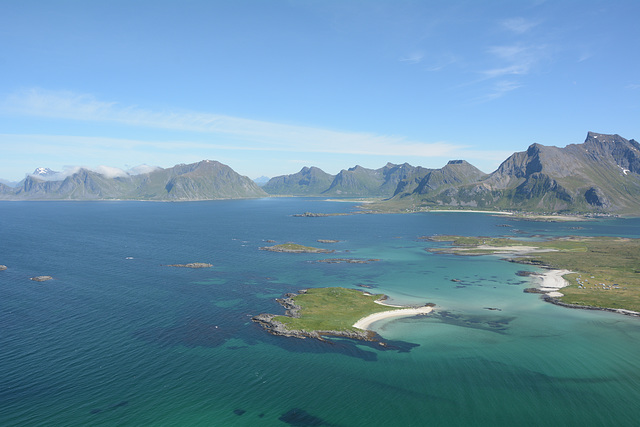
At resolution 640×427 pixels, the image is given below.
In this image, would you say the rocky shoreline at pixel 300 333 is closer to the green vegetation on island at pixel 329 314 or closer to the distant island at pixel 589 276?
the green vegetation on island at pixel 329 314

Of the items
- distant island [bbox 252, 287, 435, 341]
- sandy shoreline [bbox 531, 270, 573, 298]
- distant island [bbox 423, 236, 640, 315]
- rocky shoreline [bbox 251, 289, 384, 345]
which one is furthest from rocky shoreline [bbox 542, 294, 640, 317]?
rocky shoreline [bbox 251, 289, 384, 345]

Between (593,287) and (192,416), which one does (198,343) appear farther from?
(593,287)

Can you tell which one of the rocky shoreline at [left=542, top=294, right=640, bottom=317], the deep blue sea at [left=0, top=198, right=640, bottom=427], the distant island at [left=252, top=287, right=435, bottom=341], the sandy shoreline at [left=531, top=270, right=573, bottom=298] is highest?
the sandy shoreline at [left=531, top=270, right=573, bottom=298]

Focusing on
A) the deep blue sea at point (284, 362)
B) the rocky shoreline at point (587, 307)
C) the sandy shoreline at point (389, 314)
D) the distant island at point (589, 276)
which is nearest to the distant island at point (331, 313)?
the sandy shoreline at point (389, 314)

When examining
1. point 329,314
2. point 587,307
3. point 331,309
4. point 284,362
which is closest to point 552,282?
point 587,307

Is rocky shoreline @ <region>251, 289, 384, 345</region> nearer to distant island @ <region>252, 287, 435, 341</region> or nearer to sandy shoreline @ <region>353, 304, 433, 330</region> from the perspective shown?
distant island @ <region>252, 287, 435, 341</region>

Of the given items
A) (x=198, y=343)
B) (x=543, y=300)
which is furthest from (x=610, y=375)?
(x=198, y=343)

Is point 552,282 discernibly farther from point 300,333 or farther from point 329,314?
point 300,333
